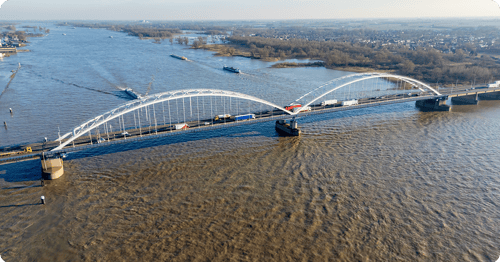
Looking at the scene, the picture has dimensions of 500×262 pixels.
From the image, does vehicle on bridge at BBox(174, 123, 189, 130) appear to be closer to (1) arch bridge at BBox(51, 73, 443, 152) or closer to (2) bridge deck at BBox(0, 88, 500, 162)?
(1) arch bridge at BBox(51, 73, 443, 152)

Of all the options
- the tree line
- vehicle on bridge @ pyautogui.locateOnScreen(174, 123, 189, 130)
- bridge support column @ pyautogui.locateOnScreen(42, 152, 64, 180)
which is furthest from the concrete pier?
the tree line

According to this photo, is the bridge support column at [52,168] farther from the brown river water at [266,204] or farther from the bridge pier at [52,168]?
the brown river water at [266,204]

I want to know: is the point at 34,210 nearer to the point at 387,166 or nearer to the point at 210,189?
the point at 210,189

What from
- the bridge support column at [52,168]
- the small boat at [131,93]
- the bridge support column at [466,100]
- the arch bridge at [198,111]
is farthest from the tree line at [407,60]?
the bridge support column at [52,168]

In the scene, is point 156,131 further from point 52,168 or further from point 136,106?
point 52,168

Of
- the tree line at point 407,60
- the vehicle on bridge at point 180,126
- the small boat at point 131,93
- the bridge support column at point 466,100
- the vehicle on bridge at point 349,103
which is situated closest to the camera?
the vehicle on bridge at point 180,126

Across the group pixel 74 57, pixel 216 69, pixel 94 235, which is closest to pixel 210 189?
pixel 94 235

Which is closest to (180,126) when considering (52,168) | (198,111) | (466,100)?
(52,168)
